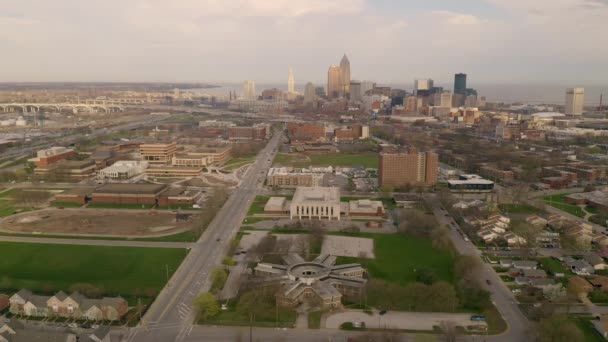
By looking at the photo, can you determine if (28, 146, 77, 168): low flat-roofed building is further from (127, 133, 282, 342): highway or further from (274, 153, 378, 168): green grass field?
(274, 153, 378, 168): green grass field

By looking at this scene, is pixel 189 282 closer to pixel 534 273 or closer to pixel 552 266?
pixel 534 273

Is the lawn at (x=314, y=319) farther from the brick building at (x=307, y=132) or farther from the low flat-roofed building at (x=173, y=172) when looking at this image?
the brick building at (x=307, y=132)

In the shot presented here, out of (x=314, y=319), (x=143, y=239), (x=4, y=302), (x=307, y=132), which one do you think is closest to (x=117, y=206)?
(x=143, y=239)

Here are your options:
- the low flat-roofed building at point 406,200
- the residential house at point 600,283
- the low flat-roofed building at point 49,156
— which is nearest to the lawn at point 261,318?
the residential house at point 600,283

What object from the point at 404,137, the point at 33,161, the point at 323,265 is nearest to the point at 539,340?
the point at 323,265

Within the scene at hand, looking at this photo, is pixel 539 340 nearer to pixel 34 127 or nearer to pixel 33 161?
pixel 33 161

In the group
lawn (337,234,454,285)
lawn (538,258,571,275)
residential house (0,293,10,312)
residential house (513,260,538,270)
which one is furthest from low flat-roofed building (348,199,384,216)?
residential house (0,293,10,312)
